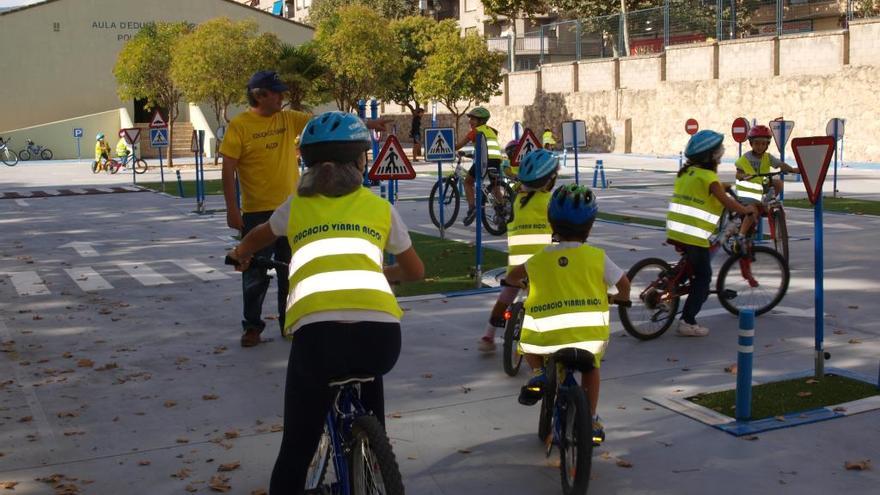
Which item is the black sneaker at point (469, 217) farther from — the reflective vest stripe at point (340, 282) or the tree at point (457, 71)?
the tree at point (457, 71)

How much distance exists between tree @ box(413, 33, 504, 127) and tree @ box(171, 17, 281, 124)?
10981 mm

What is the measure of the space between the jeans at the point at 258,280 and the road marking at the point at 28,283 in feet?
13.3

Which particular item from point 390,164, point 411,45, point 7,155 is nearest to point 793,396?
point 390,164

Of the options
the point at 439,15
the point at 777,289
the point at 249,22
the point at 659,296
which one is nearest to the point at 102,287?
the point at 659,296

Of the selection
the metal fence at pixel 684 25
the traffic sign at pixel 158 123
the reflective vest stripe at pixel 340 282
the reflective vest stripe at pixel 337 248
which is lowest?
the reflective vest stripe at pixel 340 282

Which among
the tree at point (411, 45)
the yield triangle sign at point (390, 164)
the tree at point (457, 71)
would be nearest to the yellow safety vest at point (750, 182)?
the yield triangle sign at point (390, 164)

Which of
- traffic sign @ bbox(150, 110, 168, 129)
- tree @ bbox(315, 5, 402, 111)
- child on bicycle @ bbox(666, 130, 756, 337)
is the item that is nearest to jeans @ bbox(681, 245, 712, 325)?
Answer: child on bicycle @ bbox(666, 130, 756, 337)

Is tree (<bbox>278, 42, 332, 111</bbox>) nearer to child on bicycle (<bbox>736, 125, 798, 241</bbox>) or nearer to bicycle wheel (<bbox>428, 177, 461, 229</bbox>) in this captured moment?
bicycle wheel (<bbox>428, 177, 461, 229</bbox>)

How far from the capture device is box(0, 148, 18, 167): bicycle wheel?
4856 centimetres

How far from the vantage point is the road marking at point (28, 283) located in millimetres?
11438

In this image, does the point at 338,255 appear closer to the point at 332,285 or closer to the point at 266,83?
the point at 332,285

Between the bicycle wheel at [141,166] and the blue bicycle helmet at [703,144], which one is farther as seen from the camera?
the bicycle wheel at [141,166]

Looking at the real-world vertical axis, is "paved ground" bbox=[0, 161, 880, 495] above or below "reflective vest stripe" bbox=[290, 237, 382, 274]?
below

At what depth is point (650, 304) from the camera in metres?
8.27
